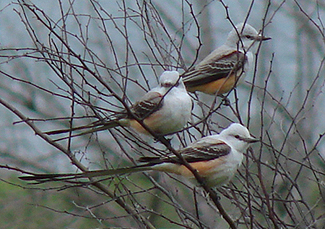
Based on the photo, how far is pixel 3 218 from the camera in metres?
10.4

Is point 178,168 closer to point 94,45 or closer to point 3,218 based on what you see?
point 94,45

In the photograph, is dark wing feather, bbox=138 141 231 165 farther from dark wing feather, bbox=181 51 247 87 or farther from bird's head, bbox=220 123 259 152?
dark wing feather, bbox=181 51 247 87

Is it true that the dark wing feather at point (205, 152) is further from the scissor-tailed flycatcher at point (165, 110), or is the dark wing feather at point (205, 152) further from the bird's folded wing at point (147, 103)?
the bird's folded wing at point (147, 103)

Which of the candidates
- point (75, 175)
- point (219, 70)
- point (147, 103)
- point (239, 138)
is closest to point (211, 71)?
point (219, 70)

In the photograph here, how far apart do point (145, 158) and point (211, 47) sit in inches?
253

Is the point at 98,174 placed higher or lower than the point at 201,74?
lower

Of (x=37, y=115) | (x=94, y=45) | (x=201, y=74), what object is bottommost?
(x=201, y=74)

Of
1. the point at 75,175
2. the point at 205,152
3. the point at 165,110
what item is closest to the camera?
the point at 75,175

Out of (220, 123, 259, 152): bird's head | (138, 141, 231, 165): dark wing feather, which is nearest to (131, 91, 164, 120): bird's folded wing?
(138, 141, 231, 165): dark wing feather

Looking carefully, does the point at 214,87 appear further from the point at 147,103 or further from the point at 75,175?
the point at 75,175

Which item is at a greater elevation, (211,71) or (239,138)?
(211,71)

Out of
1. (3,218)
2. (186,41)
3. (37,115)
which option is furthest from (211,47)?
(3,218)

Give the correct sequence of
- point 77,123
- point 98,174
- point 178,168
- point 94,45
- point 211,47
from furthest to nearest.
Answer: point 77,123
point 211,47
point 94,45
point 178,168
point 98,174

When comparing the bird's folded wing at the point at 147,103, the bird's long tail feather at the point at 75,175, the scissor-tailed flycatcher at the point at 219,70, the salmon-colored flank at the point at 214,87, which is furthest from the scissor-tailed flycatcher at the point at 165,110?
the salmon-colored flank at the point at 214,87
